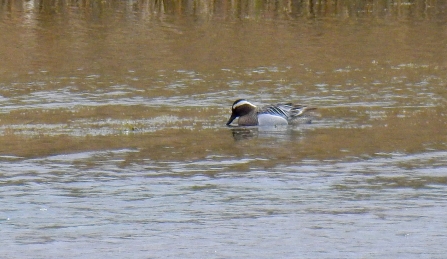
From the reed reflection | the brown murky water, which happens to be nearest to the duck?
the brown murky water

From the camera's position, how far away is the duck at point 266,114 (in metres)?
12.2

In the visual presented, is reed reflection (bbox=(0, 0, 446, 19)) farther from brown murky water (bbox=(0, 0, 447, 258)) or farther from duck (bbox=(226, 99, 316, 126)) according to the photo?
duck (bbox=(226, 99, 316, 126))

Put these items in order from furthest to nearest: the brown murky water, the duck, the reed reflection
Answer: the reed reflection → the duck → the brown murky water

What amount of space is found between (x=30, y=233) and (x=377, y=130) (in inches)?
214

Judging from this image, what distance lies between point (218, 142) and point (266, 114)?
169 centimetres

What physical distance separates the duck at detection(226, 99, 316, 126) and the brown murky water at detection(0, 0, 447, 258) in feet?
0.65

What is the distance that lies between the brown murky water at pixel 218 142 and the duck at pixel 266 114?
0.20 metres

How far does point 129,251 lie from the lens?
6273 millimetres

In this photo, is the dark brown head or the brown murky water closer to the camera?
the brown murky water

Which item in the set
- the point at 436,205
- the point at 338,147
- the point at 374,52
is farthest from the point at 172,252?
the point at 374,52

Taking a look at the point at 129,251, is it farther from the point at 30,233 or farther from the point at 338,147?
the point at 338,147

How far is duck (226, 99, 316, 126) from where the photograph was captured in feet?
40.1

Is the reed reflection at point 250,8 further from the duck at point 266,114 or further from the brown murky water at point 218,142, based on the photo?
the duck at point 266,114

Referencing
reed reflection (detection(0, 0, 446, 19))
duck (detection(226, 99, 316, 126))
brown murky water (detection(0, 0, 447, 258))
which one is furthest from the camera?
reed reflection (detection(0, 0, 446, 19))
